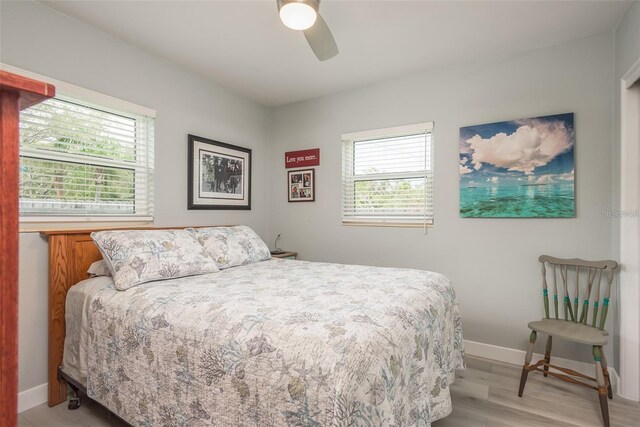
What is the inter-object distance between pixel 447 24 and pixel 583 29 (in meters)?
0.99

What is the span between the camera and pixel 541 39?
2455mm

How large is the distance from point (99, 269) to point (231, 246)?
0.91m

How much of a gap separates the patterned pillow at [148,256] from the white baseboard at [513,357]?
2.26 m

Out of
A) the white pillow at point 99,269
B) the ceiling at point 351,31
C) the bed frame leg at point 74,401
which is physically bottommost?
the bed frame leg at point 74,401

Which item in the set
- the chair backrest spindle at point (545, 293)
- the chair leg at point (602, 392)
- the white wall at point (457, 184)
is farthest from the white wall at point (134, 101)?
the chair leg at point (602, 392)

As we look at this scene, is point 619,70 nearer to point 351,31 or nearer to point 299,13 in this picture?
point 351,31

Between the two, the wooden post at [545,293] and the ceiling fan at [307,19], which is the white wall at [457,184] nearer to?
the wooden post at [545,293]

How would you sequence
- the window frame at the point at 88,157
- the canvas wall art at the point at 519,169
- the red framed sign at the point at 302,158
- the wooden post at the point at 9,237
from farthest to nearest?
1. the red framed sign at the point at 302,158
2. the canvas wall art at the point at 519,169
3. the window frame at the point at 88,157
4. the wooden post at the point at 9,237

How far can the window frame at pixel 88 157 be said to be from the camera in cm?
203

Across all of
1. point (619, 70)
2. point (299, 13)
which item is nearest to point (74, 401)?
point (299, 13)

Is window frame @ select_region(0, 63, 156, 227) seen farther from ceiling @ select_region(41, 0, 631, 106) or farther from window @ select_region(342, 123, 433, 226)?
window @ select_region(342, 123, 433, 226)

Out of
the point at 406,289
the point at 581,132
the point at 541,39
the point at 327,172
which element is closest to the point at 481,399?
the point at 406,289

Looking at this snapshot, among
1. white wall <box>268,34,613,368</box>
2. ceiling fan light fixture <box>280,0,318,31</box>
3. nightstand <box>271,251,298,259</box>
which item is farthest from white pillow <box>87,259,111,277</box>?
white wall <box>268,34,613,368</box>

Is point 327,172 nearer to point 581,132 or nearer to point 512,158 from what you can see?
Answer: point 512,158
